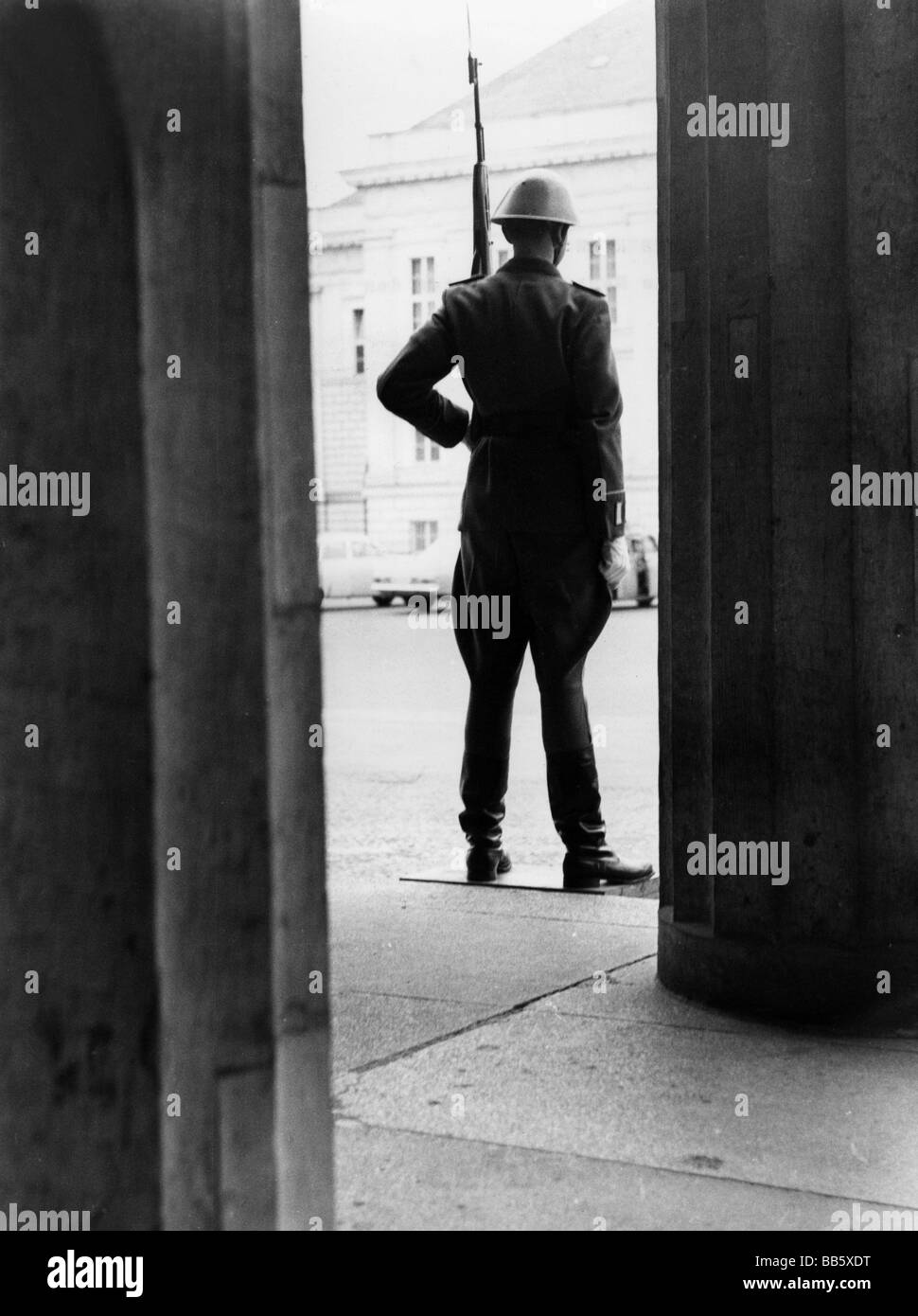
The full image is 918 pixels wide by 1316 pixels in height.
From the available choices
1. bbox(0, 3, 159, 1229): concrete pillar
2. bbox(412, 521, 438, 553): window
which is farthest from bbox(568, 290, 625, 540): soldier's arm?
bbox(412, 521, 438, 553): window

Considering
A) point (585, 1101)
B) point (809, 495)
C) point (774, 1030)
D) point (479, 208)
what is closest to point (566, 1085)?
point (585, 1101)

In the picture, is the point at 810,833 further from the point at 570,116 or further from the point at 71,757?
the point at 570,116

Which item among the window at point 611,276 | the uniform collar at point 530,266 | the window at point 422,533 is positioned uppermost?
the window at point 611,276

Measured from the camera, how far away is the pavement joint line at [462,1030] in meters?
4.15

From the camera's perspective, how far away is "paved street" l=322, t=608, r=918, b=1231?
324 cm

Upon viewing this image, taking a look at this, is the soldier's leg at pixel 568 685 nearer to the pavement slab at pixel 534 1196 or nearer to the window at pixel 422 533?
the pavement slab at pixel 534 1196

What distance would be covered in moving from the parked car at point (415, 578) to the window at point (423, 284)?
12242mm

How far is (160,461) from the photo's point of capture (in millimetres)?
1937

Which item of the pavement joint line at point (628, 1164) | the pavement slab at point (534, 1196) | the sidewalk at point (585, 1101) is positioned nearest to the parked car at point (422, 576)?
the sidewalk at point (585, 1101)

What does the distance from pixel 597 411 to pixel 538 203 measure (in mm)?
765

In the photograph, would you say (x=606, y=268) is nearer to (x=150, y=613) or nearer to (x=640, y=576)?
(x=640, y=576)

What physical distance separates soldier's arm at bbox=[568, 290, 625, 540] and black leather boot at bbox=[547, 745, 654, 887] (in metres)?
0.79

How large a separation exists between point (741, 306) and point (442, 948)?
206 cm

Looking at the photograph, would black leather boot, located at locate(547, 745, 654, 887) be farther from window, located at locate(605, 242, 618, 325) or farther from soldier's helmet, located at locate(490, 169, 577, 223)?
window, located at locate(605, 242, 618, 325)
